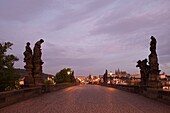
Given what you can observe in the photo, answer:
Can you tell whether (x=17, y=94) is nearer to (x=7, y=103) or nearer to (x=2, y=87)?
(x=7, y=103)

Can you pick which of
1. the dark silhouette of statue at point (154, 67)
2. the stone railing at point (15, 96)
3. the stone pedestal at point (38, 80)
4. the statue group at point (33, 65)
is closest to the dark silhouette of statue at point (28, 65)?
the statue group at point (33, 65)

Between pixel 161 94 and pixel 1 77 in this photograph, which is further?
pixel 1 77

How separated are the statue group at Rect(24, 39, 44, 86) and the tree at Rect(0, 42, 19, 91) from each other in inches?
64.8

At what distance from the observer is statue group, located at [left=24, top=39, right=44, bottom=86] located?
79.5 feet

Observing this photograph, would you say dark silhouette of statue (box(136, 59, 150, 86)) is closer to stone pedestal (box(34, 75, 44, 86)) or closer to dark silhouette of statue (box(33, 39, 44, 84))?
stone pedestal (box(34, 75, 44, 86))

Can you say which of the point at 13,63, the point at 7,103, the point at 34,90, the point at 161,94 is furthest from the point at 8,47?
the point at 161,94

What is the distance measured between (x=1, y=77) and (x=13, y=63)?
2.36 metres

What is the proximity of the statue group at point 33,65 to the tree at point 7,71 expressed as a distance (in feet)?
5.40

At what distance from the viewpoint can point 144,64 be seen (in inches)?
1190

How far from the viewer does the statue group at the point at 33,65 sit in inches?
953

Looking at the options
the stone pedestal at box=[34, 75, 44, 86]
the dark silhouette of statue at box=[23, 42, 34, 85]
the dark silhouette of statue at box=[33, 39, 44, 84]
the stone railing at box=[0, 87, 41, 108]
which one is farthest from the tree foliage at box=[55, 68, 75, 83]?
the stone railing at box=[0, 87, 41, 108]

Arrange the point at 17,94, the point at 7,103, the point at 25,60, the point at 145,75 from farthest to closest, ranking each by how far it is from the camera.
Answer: the point at 145,75 < the point at 25,60 < the point at 17,94 < the point at 7,103

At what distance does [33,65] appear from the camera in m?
25.6

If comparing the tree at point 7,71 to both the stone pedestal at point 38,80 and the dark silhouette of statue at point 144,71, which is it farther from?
the dark silhouette of statue at point 144,71
